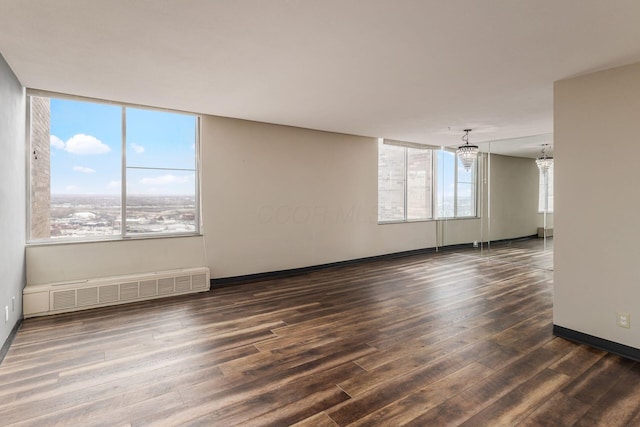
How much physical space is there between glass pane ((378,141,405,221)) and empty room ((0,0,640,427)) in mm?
1264

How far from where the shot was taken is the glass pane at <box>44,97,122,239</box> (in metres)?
4.20

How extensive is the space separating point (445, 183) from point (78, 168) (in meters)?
7.80

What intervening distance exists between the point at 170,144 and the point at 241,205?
1.43 metres

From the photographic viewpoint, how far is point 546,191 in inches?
287

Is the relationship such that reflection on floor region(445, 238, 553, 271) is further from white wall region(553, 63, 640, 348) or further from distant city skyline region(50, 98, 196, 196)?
distant city skyline region(50, 98, 196, 196)

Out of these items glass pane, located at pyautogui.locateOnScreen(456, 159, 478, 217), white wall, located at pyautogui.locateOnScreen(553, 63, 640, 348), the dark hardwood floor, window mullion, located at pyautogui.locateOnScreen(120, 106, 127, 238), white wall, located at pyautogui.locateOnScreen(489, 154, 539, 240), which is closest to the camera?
the dark hardwood floor

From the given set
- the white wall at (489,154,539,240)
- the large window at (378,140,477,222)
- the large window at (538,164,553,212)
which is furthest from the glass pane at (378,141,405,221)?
the large window at (538,164,553,212)

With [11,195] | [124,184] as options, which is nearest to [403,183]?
[124,184]

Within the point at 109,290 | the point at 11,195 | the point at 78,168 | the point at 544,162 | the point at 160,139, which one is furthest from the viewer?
the point at 544,162

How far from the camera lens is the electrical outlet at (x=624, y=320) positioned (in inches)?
118

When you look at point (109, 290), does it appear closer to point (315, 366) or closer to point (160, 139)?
point (160, 139)

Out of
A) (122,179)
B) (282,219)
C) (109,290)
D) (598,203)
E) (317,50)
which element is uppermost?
(317,50)

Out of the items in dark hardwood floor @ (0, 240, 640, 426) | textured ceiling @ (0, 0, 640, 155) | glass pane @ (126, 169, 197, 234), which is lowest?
dark hardwood floor @ (0, 240, 640, 426)

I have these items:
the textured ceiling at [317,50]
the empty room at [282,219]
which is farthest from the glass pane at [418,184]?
the textured ceiling at [317,50]
